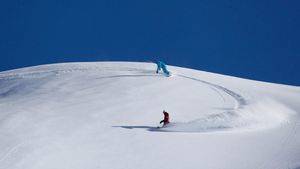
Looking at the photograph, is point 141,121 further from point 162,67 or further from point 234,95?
point 162,67

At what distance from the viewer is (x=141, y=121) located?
22656 millimetres

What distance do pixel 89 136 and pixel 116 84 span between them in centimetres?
1101

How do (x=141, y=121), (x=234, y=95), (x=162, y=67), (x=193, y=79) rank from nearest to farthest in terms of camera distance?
(x=141, y=121) < (x=234, y=95) < (x=193, y=79) < (x=162, y=67)

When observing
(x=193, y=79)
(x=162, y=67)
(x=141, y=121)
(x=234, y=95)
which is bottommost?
(x=141, y=121)

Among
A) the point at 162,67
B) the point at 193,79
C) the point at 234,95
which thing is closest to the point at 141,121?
the point at 234,95

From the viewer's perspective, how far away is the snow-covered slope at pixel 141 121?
16.6 metres

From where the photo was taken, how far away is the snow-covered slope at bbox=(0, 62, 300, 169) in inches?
653

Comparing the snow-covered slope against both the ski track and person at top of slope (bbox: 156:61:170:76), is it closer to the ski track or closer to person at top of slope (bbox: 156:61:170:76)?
the ski track

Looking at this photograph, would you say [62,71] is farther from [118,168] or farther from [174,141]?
[118,168]

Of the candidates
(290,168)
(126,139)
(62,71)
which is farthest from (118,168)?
(62,71)

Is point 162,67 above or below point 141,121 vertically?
above

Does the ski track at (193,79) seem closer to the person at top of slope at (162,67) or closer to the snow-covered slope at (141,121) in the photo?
the snow-covered slope at (141,121)

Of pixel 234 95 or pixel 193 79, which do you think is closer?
pixel 234 95

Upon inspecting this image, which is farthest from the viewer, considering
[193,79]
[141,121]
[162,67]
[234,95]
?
[162,67]
